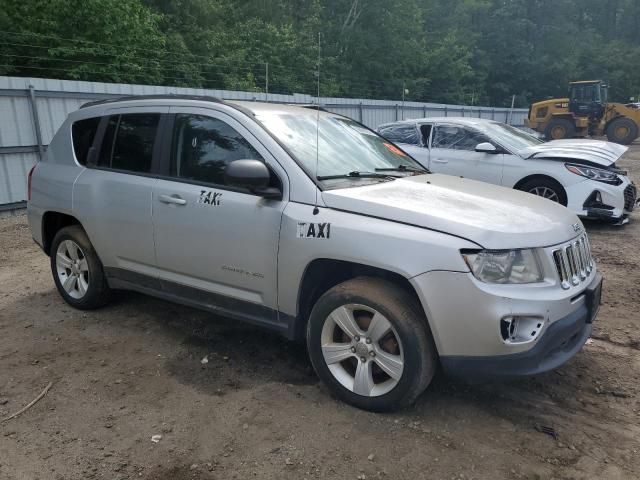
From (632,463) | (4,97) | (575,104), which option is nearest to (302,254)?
(632,463)

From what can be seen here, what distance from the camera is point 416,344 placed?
287 centimetres

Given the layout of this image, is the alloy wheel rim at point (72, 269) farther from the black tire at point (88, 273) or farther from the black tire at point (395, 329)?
the black tire at point (395, 329)

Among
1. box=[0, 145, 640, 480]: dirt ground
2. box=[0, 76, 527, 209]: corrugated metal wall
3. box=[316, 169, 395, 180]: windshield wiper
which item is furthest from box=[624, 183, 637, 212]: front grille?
box=[0, 76, 527, 209]: corrugated metal wall

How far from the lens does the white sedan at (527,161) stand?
7.48 m

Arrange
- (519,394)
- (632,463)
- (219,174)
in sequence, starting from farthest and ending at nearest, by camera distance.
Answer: (219,174), (519,394), (632,463)

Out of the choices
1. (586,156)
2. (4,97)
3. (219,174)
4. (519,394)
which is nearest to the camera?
(519,394)

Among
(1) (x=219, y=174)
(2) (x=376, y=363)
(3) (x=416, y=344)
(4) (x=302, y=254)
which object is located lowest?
(2) (x=376, y=363)

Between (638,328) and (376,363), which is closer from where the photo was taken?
(376,363)

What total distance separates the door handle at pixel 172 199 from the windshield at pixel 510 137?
Answer: 19.2ft

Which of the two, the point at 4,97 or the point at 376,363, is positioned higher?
the point at 4,97

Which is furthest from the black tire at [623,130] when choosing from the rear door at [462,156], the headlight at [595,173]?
Answer: the rear door at [462,156]

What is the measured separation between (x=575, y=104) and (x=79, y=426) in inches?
1023

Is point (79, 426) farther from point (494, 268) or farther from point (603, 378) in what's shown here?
point (603, 378)

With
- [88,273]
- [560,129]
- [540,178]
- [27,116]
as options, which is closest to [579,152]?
[540,178]
